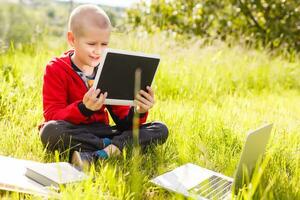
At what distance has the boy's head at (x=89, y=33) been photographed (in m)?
3.12

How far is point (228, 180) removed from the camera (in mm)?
2650

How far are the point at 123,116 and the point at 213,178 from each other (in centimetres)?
96

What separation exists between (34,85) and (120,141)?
1.39 meters

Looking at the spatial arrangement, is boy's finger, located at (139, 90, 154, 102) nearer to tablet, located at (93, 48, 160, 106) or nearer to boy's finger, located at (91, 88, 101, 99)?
tablet, located at (93, 48, 160, 106)

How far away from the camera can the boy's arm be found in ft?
10.9

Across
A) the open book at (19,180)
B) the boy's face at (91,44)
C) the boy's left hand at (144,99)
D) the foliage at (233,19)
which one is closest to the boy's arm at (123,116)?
the boy's left hand at (144,99)

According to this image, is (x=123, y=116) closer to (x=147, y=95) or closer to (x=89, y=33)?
(x=147, y=95)

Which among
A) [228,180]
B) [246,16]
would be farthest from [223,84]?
[246,16]

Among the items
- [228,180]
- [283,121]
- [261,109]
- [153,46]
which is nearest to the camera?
[228,180]

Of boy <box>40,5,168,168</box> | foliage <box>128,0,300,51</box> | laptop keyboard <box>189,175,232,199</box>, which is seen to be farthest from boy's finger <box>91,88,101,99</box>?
foliage <box>128,0,300,51</box>

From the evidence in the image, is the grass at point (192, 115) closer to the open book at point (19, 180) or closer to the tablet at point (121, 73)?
the open book at point (19, 180)

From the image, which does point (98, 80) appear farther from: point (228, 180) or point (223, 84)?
point (223, 84)

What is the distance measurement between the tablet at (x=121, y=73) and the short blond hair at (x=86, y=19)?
37cm

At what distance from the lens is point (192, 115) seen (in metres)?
3.77
